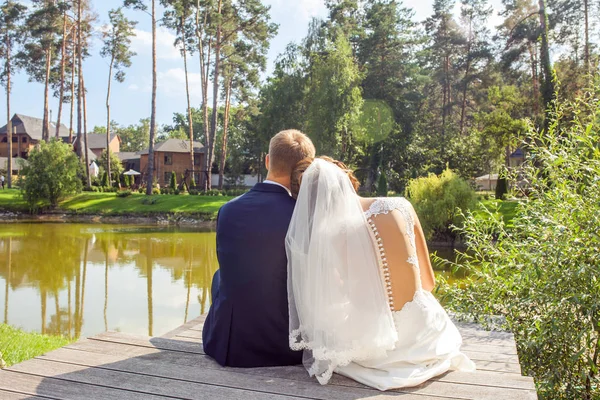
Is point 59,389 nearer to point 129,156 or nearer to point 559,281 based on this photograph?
point 559,281

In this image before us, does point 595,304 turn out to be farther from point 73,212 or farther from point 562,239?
point 73,212

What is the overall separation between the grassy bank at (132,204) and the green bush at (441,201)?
13.2 m

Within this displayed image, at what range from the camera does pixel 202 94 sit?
33.1m

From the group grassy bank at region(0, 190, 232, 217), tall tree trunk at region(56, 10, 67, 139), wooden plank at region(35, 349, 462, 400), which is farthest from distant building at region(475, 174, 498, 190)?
wooden plank at region(35, 349, 462, 400)

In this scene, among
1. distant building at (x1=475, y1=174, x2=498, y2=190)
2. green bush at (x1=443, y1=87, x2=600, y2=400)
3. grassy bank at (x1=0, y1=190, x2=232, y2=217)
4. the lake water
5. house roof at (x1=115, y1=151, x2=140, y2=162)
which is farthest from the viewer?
house roof at (x1=115, y1=151, x2=140, y2=162)

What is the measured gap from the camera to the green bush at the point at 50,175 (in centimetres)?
2828

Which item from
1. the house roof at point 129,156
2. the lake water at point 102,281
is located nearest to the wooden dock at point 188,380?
the lake water at point 102,281

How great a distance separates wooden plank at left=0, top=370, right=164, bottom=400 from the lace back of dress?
1.23 m

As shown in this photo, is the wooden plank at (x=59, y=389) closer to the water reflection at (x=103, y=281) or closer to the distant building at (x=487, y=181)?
the water reflection at (x=103, y=281)

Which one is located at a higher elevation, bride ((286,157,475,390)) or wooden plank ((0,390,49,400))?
bride ((286,157,475,390))

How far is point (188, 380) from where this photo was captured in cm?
252

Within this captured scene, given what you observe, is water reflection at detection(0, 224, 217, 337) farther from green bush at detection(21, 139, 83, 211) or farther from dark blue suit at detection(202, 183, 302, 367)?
green bush at detection(21, 139, 83, 211)

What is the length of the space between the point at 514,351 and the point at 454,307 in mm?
1246

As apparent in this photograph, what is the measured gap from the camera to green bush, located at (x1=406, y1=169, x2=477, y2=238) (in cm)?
1584
